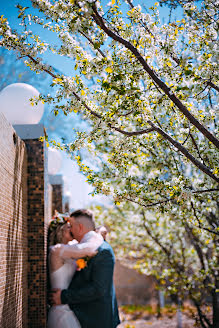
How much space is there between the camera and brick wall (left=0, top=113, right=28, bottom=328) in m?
3.51

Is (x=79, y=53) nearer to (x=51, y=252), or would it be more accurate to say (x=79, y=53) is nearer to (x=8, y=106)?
(x=8, y=106)

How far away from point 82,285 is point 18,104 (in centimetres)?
253

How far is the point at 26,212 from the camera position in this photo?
15.5 feet

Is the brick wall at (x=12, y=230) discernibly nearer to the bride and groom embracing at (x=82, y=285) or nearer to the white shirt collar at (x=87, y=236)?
the bride and groom embracing at (x=82, y=285)

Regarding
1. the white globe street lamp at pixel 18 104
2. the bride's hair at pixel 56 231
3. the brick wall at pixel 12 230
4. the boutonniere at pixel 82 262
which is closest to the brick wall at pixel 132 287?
the bride's hair at pixel 56 231

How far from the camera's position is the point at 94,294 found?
15.4 ft

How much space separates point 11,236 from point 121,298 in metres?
12.5

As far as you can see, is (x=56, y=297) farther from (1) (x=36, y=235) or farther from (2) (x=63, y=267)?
(1) (x=36, y=235)

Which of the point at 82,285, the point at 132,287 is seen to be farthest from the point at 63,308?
the point at 132,287

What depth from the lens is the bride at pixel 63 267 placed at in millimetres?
4664

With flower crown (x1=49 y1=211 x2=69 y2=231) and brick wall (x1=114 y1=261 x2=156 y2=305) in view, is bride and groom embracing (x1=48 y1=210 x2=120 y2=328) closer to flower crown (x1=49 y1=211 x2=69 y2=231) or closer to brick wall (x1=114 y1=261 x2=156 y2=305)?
flower crown (x1=49 y1=211 x2=69 y2=231)

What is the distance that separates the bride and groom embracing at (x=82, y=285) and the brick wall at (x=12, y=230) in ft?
1.51

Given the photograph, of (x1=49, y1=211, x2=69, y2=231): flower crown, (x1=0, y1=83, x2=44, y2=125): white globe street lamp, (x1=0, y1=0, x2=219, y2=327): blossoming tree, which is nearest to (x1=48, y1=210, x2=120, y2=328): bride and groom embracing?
(x1=49, y1=211, x2=69, y2=231): flower crown

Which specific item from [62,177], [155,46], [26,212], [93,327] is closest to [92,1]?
[155,46]
